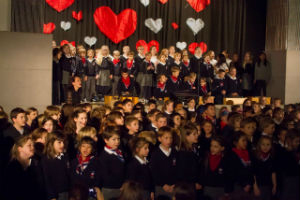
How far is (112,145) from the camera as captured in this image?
592cm

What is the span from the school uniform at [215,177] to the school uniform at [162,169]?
1.23ft

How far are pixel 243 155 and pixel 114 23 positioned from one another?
12.2m

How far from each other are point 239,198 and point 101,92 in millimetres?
11512

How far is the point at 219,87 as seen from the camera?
577 inches

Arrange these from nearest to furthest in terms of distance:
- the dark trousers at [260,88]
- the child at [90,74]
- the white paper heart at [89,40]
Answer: the child at [90,74], the dark trousers at [260,88], the white paper heart at [89,40]

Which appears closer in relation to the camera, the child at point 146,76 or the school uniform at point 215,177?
the school uniform at point 215,177

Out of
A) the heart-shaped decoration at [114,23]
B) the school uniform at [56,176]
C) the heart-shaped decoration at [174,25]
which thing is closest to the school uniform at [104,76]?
the heart-shaped decoration at [114,23]

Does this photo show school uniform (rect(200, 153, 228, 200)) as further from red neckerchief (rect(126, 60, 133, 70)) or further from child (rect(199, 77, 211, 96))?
red neckerchief (rect(126, 60, 133, 70))

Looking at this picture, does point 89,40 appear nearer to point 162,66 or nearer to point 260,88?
point 162,66

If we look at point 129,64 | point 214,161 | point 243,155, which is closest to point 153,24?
point 129,64

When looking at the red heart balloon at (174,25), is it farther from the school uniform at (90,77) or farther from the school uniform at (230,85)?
the school uniform at (90,77)

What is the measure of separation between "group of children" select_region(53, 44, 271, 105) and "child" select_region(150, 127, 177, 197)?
7528mm

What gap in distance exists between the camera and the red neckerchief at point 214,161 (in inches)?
234

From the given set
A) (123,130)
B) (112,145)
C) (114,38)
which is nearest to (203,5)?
(114,38)
